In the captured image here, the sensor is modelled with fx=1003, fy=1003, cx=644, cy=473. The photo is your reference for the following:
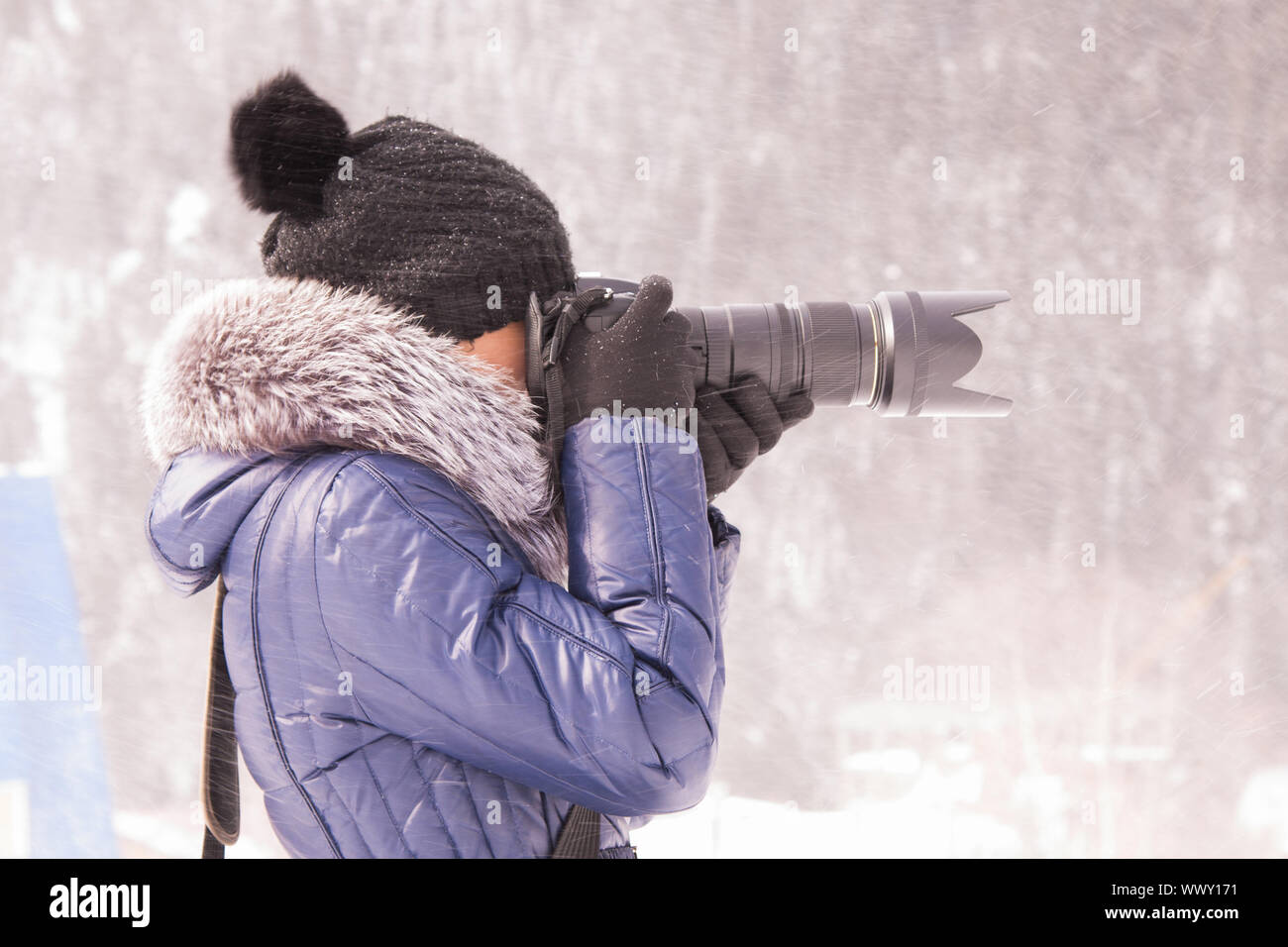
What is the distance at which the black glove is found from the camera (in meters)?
0.68

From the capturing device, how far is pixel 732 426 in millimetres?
685

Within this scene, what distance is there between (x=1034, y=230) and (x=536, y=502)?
4.32 feet

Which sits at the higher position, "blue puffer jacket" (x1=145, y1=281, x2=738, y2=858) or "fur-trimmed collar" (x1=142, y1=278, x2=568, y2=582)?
"fur-trimmed collar" (x1=142, y1=278, x2=568, y2=582)

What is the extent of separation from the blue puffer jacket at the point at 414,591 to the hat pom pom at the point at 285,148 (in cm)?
6

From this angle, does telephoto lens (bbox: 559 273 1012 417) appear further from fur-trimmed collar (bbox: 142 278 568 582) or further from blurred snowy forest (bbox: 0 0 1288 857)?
blurred snowy forest (bbox: 0 0 1288 857)

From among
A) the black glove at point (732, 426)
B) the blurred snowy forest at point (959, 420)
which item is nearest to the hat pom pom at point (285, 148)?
the black glove at point (732, 426)

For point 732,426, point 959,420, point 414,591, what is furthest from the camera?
point 959,420

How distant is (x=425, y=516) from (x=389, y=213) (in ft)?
0.62

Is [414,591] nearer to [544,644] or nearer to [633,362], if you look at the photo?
[544,644]

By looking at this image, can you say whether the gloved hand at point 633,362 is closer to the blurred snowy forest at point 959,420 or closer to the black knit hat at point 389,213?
the black knit hat at point 389,213

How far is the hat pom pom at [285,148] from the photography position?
1.94 ft

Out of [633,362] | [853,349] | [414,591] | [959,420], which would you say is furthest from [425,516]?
[959,420]

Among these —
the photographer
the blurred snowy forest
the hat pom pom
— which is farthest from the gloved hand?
the blurred snowy forest

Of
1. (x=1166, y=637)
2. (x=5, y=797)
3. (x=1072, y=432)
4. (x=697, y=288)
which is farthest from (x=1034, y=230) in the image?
(x=5, y=797)
